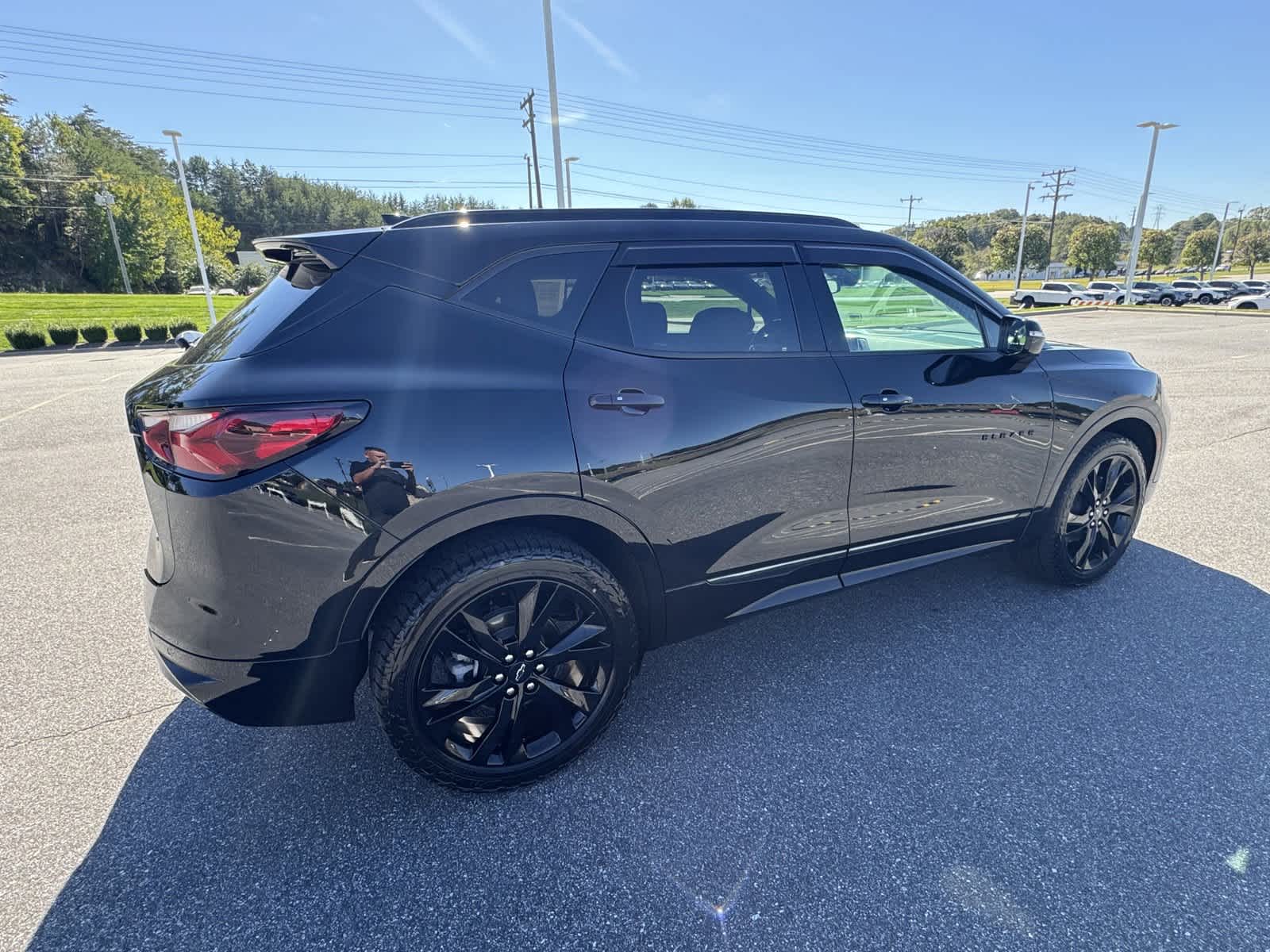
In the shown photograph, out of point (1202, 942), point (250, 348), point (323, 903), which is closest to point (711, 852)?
point (323, 903)

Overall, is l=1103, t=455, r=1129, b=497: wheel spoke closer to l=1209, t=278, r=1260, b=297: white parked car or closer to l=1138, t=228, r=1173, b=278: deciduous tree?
l=1209, t=278, r=1260, b=297: white parked car

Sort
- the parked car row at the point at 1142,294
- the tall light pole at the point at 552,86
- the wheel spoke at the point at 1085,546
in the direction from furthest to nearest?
the parked car row at the point at 1142,294 → the tall light pole at the point at 552,86 → the wheel spoke at the point at 1085,546

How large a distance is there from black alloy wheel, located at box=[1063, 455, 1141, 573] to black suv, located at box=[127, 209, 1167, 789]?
2.79ft

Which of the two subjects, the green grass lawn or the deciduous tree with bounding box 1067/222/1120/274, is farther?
the deciduous tree with bounding box 1067/222/1120/274

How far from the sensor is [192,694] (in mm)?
1870

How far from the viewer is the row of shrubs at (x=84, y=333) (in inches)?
710

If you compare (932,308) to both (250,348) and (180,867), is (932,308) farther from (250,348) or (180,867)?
(180,867)

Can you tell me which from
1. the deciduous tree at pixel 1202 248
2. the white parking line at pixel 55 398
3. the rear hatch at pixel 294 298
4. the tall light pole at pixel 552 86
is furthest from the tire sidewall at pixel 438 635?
the deciduous tree at pixel 1202 248

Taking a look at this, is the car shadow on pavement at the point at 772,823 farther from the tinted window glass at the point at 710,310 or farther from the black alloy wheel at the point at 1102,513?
the tinted window glass at the point at 710,310

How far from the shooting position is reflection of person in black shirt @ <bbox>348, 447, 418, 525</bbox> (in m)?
1.75

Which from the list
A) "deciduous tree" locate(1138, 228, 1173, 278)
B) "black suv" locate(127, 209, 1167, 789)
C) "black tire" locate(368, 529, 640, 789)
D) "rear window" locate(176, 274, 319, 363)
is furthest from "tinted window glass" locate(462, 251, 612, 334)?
"deciduous tree" locate(1138, 228, 1173, 278)

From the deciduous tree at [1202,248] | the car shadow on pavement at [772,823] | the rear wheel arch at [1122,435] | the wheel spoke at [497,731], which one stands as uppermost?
the deciduous tree at [1202,248]

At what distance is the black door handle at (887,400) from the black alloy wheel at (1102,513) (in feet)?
4.45

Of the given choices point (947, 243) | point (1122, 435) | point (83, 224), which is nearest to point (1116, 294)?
point (947, 243)
